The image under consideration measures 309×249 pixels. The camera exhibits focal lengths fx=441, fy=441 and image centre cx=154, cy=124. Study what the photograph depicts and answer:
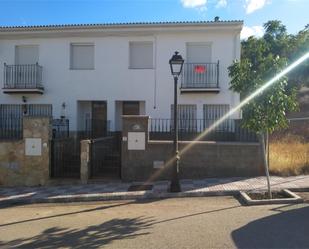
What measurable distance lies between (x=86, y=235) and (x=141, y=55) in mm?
13444

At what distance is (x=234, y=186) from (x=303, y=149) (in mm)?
4658

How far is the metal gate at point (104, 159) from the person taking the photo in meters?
15.3

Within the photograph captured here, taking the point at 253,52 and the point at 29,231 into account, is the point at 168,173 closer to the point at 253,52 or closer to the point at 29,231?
the point at 253,52

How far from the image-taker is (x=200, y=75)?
19.6m

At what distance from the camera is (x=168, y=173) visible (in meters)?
14.6

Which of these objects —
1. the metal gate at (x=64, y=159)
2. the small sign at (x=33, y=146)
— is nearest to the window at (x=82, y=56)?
the metal gate at (x=64, y=159)

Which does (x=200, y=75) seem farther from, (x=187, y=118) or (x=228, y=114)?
(x=228, y=114)

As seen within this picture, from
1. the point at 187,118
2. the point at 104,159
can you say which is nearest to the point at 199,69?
the point at 187,118

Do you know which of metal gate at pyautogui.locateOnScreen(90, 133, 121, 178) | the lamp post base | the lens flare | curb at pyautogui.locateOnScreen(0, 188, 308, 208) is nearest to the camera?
the lens flare

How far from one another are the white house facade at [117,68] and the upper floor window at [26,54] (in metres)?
0.05

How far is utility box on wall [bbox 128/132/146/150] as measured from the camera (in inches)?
573

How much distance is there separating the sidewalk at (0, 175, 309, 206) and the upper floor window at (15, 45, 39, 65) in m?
8.31

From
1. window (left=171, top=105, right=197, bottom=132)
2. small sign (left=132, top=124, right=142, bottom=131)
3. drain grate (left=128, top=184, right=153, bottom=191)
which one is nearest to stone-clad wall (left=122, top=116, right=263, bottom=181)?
small sign (left=132, top=124, right=142, bottom=131)

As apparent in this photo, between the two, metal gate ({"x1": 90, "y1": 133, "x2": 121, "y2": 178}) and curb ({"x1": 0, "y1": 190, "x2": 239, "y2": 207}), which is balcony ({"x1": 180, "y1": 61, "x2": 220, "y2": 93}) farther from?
curb ({"x1": 0, "y1": 190, "x2": 239, "y2": 207})
